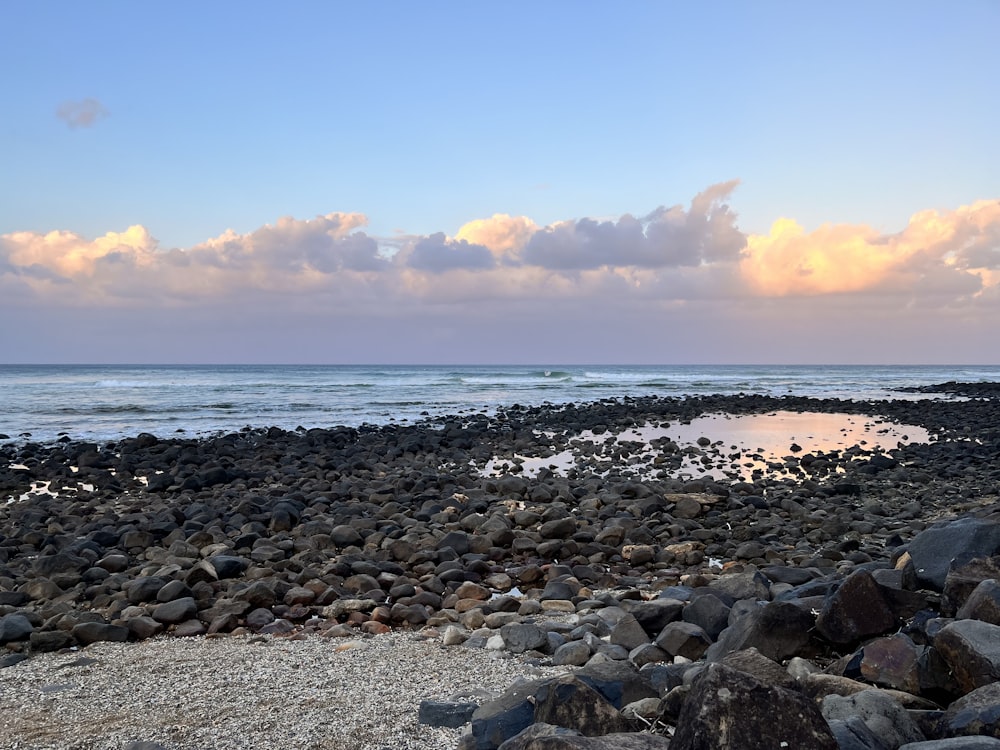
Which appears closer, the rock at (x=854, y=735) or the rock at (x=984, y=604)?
the rock at (x=854, y=735)

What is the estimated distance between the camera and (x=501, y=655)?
4.95 metres

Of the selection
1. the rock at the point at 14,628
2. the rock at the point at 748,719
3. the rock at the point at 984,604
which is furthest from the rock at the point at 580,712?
the rock at the point at 14,628

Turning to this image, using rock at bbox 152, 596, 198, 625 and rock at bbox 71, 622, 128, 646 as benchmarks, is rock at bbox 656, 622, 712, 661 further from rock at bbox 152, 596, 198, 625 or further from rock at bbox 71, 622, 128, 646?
rock at bbox 71, 622, 128, 646

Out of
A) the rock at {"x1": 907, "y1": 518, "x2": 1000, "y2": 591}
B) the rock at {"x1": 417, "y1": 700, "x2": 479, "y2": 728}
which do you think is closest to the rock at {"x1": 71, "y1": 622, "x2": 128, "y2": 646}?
the rock at {"x1": 417, "y1": 700, "x2": 479, "y2": 728}

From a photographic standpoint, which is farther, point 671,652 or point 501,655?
point 501,655

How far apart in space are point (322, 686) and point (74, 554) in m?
4.80

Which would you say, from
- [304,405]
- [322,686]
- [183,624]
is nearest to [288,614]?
[183,624]

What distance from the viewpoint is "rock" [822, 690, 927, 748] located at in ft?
9.68

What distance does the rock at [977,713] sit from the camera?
2.74 m

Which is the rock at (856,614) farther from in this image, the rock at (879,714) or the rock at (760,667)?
the rock at (879,714)

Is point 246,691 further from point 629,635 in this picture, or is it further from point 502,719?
point 629,635

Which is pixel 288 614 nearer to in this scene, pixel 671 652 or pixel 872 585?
pixel 671 652

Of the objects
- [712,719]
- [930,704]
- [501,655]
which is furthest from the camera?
[501,655]

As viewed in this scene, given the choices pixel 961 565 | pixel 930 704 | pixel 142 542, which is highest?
pixel 961 565
